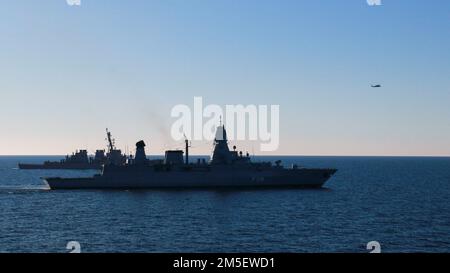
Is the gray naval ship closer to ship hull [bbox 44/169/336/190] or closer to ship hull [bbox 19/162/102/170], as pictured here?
ship hull [bbox 44/169/336/190]

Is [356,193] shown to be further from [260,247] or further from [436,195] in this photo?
[260,247]

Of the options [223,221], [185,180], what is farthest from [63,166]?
[223,221]

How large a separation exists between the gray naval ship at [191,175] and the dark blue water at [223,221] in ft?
13.0

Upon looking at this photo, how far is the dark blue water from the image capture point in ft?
105

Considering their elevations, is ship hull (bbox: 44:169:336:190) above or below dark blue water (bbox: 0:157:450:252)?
Result: above

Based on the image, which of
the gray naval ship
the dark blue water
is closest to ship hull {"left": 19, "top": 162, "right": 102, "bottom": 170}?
the gray naval ship

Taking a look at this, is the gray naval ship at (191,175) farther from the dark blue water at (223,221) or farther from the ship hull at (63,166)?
the ship hull at (63,166)

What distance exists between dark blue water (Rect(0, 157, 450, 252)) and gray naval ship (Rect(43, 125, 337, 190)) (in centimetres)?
396

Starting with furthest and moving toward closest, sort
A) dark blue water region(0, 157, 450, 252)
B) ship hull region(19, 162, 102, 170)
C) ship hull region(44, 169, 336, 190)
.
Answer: ship hull region(19, 162, 102, 170) → ship hull region(44, 169, 336, 190) → dark blue water region(0, 157, 450, 252)

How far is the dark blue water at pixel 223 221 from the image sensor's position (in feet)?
105

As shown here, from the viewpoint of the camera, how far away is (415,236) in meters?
35.2

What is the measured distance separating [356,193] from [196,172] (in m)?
23.0
